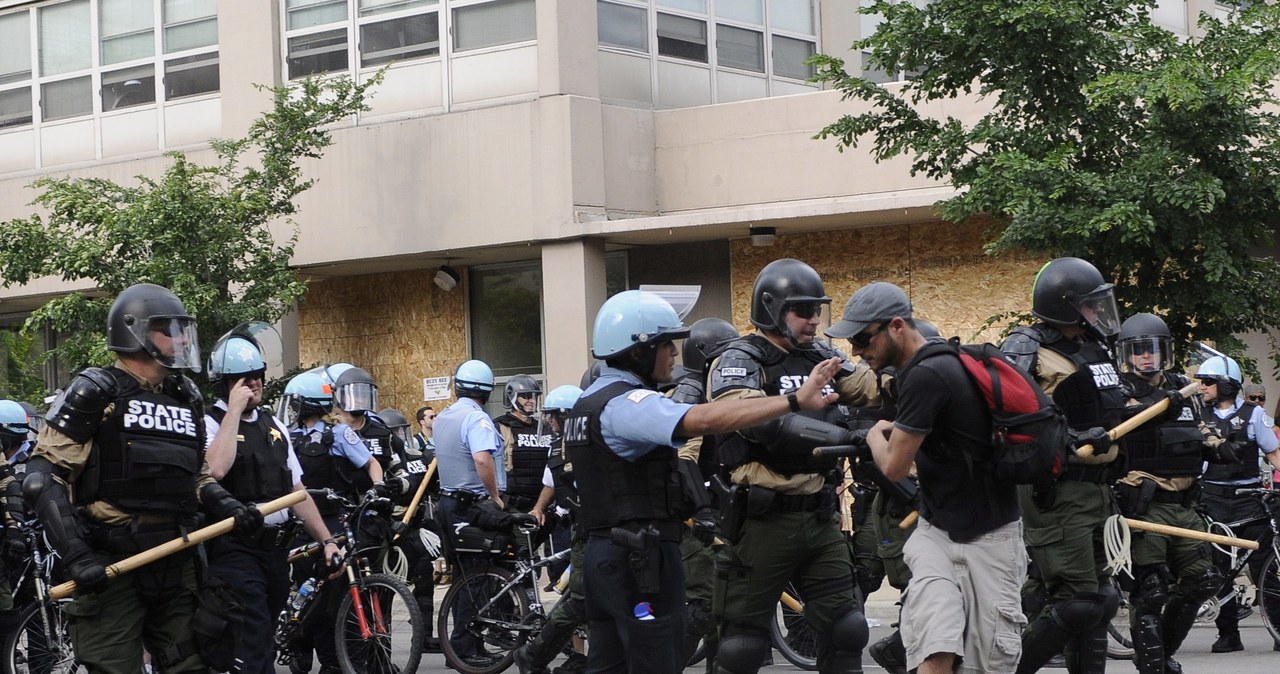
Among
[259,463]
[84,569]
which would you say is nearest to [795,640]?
[259,463]

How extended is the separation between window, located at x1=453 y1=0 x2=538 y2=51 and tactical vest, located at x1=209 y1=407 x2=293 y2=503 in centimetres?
1069

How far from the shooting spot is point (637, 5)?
63.7 ft

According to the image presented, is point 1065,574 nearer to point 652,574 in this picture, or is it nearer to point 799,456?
point 799,456

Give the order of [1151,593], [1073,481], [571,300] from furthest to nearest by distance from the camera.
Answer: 1. [571,300]
2. [1151,593]
3. [1073,481]

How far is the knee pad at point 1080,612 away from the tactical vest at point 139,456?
159 inches

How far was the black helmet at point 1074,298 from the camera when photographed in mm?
8227

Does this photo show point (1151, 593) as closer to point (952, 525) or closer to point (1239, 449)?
point (952, 525)

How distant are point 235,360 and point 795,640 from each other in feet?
14.4

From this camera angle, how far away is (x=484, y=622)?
1098cm

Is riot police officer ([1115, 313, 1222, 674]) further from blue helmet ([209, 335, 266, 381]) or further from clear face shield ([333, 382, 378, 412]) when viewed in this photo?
clear face shield ([333, 382, 378, 412])

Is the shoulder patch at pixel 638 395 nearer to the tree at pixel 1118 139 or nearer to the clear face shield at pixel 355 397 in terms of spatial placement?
the clear face shield at pixel 355 397

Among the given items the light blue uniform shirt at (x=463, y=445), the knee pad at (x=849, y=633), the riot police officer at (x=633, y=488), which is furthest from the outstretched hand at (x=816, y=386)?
the light blue uniform shirt at (x=463, y=445)

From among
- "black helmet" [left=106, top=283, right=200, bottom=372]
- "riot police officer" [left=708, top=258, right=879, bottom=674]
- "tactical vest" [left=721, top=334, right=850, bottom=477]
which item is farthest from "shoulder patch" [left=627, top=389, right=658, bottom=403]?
"black helmet" [left=106, top=283, right=200, bottom=372]

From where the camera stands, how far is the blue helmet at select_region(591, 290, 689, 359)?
666 centimetres
